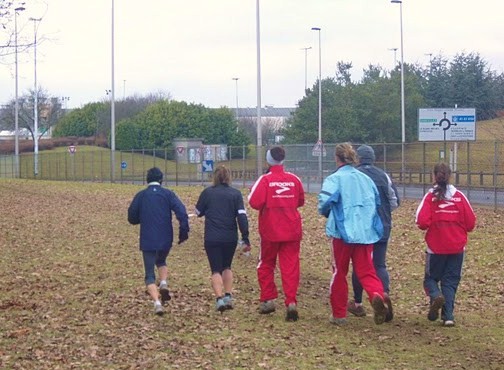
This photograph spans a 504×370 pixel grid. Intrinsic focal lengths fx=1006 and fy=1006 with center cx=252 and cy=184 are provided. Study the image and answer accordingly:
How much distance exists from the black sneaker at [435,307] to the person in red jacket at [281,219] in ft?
5.01

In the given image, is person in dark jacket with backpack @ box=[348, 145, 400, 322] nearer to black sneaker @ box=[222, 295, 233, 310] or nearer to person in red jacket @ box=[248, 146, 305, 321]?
person in red jacket @ box=[248, 146, 305, 321]

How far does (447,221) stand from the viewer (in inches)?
446

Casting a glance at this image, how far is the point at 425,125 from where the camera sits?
45.9 metres

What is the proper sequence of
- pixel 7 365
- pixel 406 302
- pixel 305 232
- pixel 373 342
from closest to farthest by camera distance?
pixel 7 365 < pixel 373 342 < pixel 406 302 < pixel 305 232

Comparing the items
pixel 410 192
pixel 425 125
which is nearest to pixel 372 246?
pixel 410 192

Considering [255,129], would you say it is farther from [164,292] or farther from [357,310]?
[357,310]

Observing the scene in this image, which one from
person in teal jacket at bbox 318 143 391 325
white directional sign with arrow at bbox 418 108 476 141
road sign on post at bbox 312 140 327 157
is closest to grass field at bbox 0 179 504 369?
person in teal jacket at bbox 318 143 391 325

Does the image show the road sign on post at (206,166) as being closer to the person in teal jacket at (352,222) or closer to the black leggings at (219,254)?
the black leggings at (219,254)

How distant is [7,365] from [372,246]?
4147 mm

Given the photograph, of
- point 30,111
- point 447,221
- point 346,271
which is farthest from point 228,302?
point 30,111

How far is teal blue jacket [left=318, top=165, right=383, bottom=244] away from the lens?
35.2ft

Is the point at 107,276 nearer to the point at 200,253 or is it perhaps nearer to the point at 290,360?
the point at 200,253

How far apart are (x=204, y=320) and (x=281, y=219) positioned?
1.49 meters

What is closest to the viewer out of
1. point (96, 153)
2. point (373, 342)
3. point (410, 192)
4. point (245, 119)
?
point (373, 342)
